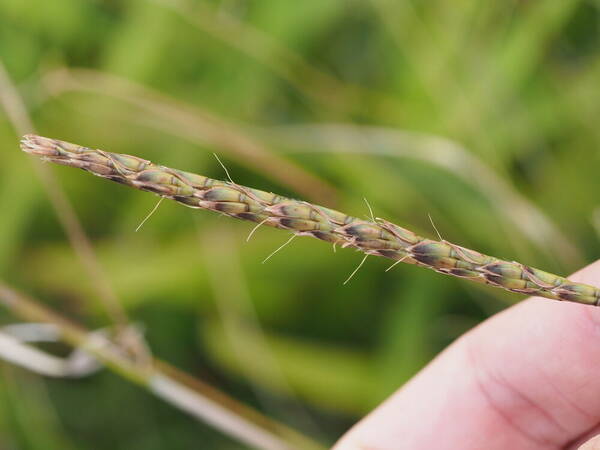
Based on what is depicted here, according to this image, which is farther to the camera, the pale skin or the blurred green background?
the blurred green background

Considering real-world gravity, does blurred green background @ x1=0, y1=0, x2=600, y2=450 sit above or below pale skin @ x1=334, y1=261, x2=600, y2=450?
above

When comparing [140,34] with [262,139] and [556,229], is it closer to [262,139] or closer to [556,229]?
[262,139]

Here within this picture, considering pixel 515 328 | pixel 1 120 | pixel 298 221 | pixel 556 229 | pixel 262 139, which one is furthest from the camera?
pixel 1 120

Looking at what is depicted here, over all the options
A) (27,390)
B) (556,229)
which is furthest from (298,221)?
(27,390)

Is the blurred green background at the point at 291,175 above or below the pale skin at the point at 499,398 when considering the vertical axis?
above

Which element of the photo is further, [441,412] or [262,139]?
[262,139]
